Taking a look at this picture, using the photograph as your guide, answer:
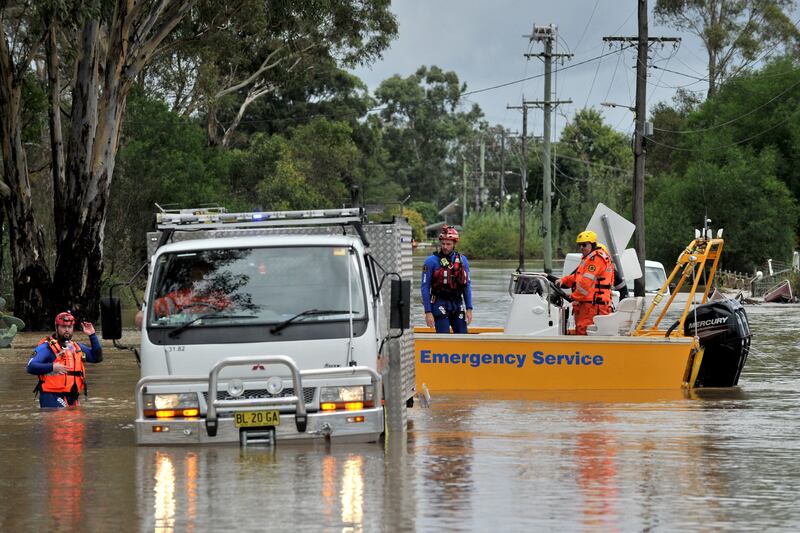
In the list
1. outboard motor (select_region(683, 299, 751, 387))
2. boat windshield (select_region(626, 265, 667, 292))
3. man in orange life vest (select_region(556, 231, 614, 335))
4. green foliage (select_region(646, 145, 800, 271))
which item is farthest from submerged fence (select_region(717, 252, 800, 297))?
man in orange life vest (select_region(556, 231, 614, 335))

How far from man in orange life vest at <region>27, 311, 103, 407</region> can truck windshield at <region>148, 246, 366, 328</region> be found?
2385mm

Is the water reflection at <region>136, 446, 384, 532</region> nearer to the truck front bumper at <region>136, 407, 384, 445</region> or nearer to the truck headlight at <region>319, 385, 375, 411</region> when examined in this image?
the truck front bumper at <region>136, 407, 384, 445</region>

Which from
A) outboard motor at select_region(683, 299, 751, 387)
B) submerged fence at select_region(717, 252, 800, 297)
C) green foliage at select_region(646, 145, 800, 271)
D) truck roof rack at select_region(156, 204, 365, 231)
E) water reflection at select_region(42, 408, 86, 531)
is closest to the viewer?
water reflection at select_region(42, 408, 86, 531)

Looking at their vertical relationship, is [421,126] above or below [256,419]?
above

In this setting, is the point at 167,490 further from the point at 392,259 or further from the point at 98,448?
the point at 392,259

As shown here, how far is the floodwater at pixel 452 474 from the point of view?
883cm

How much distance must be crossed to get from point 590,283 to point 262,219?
517 cm

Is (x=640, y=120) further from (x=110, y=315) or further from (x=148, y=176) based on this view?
(x=110, y=315)

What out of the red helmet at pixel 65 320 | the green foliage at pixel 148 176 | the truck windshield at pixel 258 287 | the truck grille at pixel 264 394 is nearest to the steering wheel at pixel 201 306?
the truck windshield at pixel 258 287

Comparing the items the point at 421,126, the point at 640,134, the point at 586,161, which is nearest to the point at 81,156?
the point at 640,134

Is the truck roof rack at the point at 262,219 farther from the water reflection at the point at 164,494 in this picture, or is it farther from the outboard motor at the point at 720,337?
the outboard motor at the point at 720,337

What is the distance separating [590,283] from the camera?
642 inches

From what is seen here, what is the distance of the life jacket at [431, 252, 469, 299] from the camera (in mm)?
16141

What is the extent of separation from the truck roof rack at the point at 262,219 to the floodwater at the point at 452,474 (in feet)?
6.07
